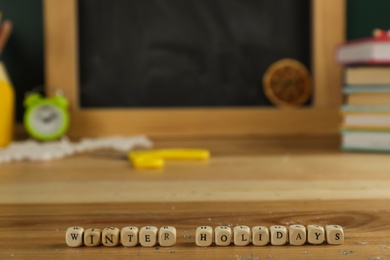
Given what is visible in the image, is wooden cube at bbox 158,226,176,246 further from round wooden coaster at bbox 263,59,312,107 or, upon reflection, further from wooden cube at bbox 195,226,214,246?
round wooden coaster at bbox 263,59,312,107

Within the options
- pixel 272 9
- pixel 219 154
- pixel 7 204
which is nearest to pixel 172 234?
pixel 7 204

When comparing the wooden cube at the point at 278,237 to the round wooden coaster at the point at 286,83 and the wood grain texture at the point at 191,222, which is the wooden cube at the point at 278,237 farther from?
the round wooden coaster at the point at 286,83

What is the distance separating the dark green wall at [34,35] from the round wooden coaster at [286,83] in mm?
160

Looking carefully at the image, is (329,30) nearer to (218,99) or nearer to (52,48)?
(218,99)

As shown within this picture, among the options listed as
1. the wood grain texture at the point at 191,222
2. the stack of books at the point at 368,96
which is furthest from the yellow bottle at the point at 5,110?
the stack of books at the point at 368,96

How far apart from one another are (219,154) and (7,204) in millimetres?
515

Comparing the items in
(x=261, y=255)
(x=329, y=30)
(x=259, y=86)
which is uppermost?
(x=329, y=30)

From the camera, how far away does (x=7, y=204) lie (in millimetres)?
622

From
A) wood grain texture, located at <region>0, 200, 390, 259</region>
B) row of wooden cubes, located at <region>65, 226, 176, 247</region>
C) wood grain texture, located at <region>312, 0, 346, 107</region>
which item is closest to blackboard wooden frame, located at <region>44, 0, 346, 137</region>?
wood grain texture, located at <region>312, 0, 346, 107</region>

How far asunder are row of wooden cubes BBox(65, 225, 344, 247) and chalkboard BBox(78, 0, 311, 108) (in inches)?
34.4

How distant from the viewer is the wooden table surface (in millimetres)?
474

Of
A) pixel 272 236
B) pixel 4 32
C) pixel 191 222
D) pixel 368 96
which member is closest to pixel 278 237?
pixel 272 236

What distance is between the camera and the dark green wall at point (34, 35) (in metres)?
1.35

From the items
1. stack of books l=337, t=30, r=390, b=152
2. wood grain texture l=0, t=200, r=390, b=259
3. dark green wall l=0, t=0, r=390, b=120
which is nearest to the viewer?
wood grain texture l=0, t=200, r=390, b=259
